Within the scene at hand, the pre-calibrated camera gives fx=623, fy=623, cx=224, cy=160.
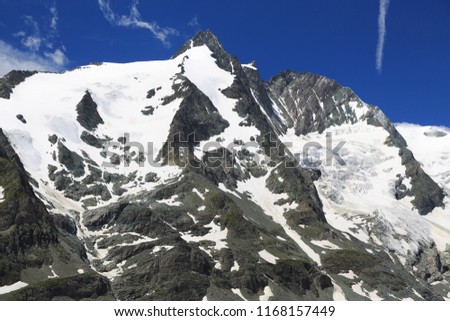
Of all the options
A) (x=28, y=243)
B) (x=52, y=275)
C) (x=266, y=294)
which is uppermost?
(x=28, y=243)

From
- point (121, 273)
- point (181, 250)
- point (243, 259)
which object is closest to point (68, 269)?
point (121, 273)

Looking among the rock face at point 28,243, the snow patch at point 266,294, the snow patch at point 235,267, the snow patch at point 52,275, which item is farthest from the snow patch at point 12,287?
the snow patch at point 266,294

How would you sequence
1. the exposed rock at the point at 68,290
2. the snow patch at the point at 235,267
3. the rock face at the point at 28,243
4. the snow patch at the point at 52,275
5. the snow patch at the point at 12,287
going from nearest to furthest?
the exposed rock at the point at 68,290, the snow patch at the point at 12,287, the rock face at the point at 28,243, the snow patch at the point at 52,275, the snow patch at the point at 235,267

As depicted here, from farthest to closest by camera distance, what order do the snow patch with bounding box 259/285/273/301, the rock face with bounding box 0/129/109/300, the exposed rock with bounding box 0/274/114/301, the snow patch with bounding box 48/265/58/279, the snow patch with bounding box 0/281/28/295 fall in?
the snow patch with bounding box 259/285/273/301
the snow patch with bounding box 48/265/58/279
the rock face with bounding box 0/129/109/300
the snow patch with bounding box 0/281/28/295
the exposed rock with bounding box 0/274/114/301

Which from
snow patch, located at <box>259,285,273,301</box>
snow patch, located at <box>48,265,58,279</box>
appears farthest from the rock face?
snow patch, located at <box>259,285,273,301</box>

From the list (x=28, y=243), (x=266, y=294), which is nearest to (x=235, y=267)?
(x=266, y=294)

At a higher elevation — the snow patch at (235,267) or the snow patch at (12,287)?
the snow patch at (235,267)

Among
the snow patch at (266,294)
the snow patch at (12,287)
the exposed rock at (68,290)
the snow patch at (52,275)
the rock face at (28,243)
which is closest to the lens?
the exposed rock at (68,290)

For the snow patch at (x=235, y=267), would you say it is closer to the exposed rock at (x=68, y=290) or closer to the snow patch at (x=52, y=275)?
the exposed rock at (x=68, y=290)

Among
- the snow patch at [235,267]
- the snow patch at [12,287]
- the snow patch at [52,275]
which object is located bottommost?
the snow patch at [12,287]

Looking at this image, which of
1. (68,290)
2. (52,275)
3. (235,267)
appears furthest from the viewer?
(235,267)

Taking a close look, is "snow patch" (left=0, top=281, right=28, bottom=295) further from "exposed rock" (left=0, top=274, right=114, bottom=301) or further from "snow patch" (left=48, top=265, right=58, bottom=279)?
"snow patch" (left=48, top=265, right=58, bottom=279)

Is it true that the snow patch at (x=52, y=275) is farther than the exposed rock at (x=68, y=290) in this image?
Yes

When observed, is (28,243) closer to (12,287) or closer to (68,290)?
(12,287)
